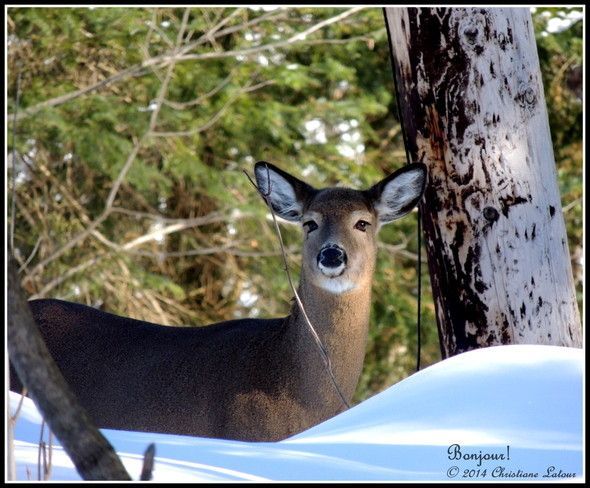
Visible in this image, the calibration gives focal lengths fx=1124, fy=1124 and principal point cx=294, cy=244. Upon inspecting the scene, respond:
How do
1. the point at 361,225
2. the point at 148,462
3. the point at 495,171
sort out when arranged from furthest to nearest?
the point at 361,225, the point at 495,171, the point at 148,462

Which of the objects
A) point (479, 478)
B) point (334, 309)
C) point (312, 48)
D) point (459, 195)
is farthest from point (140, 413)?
point (312, 48)

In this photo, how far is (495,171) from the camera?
16.6 feet

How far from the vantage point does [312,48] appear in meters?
12.5

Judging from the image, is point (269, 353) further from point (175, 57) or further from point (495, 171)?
point (175, 57)

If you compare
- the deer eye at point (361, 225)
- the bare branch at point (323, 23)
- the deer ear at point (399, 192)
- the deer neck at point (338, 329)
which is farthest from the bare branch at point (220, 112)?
the deer neck at point (338, 329)

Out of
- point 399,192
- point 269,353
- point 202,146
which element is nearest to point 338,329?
point 269,353

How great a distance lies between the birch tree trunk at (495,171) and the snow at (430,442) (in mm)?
1010

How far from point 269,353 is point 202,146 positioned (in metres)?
7.35

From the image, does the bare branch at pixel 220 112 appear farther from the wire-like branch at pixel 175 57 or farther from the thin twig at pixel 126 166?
the wire-like branch at pixel 175 57

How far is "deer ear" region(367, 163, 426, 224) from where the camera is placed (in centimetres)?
521

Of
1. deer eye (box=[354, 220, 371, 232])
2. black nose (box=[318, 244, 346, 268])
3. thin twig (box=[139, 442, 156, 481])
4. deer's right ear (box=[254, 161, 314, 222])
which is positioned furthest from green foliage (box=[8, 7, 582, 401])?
thin twig (box=[139, 442, 156, 481])

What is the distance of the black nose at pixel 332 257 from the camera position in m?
5.45

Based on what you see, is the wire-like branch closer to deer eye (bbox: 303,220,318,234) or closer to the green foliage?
the green foliage

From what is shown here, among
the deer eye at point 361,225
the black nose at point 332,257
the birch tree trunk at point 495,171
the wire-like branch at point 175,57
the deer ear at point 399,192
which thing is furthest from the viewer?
the wire-like branch at point 175,57
